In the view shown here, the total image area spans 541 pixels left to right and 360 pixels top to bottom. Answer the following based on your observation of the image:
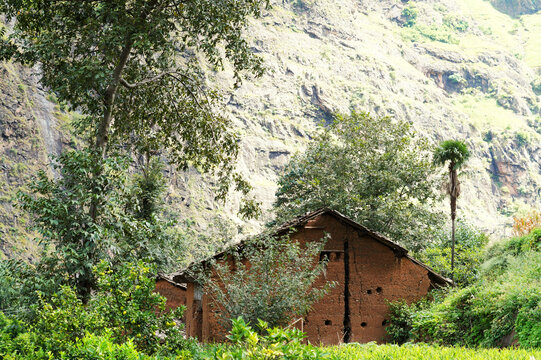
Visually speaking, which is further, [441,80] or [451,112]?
[441,80]

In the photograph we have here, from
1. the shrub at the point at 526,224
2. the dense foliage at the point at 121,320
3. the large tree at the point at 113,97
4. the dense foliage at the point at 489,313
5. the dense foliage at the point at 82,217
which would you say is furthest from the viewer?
the shrub at the point at 526,224

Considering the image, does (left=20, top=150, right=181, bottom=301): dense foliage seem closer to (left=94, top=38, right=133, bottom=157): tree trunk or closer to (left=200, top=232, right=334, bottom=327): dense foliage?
(left=94, top=38, right=133, bottom=157): tree trunk

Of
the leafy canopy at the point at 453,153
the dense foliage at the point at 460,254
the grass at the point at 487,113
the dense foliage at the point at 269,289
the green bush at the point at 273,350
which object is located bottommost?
the grass at the point at 487,113

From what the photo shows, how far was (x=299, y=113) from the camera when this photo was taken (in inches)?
5595

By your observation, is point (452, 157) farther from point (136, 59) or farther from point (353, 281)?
point (136, 59)

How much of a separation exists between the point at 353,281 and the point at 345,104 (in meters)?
130

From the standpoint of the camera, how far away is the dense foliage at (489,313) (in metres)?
12.7

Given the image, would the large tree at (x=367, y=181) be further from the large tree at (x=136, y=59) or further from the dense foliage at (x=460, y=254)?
the large tree at (x=136, y=59)

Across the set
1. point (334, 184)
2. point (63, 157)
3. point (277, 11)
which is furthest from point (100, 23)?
point (277, 11)

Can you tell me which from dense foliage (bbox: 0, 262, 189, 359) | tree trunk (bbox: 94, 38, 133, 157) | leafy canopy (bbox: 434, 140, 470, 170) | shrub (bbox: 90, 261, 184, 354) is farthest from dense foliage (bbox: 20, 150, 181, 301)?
leafy canopy (bbox: 434, 140, 470, 170)

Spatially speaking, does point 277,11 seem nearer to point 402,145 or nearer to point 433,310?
point 402,145

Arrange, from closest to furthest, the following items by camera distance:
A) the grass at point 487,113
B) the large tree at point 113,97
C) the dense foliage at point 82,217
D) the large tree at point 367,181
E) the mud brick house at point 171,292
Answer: the dense foliage at point 82,217 → the large tree at point 113,97 → the mud brick house at point 171,292 → the large tree at point 367,181 → the grass at point 487,113

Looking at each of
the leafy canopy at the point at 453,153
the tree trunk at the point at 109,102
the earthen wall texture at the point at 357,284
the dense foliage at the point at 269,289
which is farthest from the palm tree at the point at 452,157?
the tree trunk at the point at 109,102

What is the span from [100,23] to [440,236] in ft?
95.7
